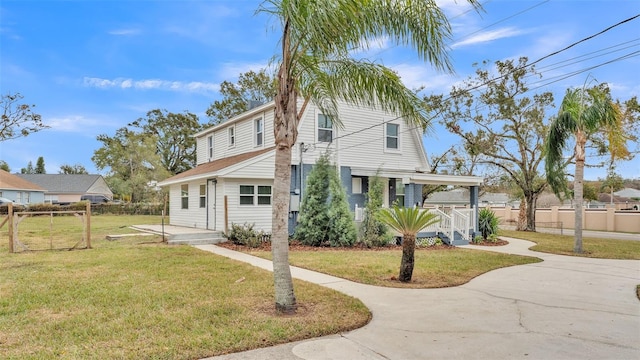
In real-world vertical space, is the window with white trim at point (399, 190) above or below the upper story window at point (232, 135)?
below

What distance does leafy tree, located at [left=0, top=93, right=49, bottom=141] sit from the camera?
797 inches

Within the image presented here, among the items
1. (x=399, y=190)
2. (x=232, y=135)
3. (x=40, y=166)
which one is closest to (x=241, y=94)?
(x=232, y=135)

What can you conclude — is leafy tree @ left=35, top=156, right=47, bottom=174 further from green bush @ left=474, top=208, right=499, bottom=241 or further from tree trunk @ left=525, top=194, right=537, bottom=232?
tree trunk @ left=525, top=194, right=537, bottom=232

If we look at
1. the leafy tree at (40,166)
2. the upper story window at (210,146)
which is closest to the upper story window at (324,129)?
the upper story window at (210,146)

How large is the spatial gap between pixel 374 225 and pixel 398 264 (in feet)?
12.8

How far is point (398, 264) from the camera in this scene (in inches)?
375

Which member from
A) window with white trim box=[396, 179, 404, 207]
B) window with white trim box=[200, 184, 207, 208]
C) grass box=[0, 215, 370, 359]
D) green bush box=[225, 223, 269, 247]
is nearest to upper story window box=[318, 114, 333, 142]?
window with white trim box=[396, 179, 404, 207]

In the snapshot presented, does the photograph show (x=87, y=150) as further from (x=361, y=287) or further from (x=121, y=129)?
(x=361, y=287)

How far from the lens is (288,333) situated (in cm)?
448

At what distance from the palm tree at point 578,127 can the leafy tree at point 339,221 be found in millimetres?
7397

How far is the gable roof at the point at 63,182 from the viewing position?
47.8 meters

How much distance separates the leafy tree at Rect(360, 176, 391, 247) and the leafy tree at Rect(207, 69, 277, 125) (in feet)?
76.8

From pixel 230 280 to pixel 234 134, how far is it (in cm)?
1255

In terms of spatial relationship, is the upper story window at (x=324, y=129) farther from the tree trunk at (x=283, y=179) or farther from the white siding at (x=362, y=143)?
the tree trunk at (x=283, y=179)
